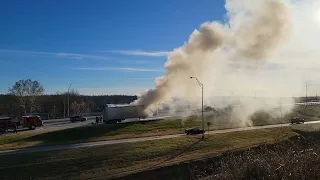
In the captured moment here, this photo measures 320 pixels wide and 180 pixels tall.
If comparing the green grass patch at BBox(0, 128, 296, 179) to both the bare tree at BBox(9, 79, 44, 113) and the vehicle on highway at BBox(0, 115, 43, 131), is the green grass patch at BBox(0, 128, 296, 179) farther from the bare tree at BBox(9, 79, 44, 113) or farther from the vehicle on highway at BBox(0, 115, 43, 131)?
the bare tree at BBox(9, 79, 44, 113)

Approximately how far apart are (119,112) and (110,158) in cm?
2862

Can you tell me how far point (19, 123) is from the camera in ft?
202

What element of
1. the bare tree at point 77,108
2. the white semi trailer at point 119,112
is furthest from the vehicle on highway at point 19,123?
the bare tree at point 77,108

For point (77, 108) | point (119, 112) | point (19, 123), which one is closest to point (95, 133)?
point (119, 112)

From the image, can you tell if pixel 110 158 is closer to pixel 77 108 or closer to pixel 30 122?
pixel 30 122

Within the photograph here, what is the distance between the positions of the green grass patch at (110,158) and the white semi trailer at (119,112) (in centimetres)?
2049

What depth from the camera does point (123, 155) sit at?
129ft

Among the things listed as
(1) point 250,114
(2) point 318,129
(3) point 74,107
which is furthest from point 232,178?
(3) point 74,107

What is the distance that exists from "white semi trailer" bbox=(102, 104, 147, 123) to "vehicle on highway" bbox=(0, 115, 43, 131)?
11.5 m

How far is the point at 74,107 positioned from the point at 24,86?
53.9 ft

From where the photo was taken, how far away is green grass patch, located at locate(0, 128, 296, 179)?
1315 inches

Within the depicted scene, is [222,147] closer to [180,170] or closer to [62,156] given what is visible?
[180,170]

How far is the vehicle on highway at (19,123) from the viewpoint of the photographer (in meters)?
56.9

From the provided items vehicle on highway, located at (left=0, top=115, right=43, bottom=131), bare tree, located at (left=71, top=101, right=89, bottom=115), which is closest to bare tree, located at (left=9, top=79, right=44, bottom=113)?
bare tree, located at (left=71, top=101, right=89, bottom=115)
